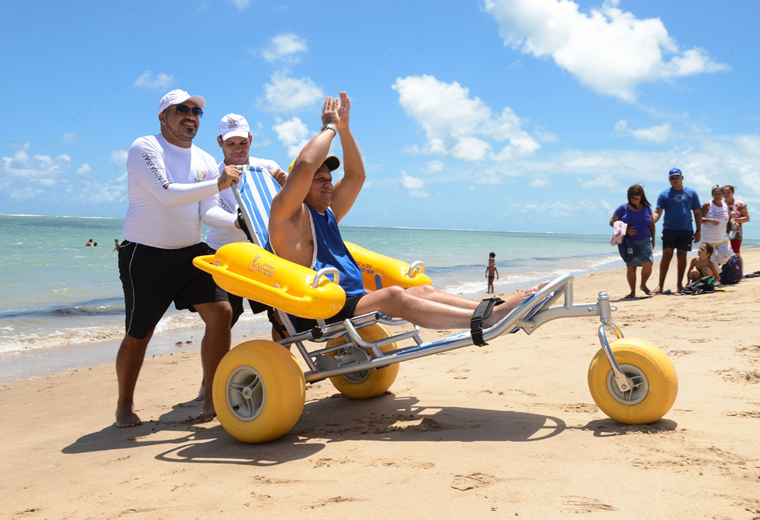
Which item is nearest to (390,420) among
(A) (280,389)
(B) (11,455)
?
(A) (280,389)

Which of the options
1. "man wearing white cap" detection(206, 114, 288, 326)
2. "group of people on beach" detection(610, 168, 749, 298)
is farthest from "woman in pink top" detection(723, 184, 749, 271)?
"man wearing white cap" detection(206, 114, 288, 326)

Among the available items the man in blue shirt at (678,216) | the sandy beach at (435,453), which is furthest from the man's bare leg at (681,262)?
the sandy beach at (435,453)

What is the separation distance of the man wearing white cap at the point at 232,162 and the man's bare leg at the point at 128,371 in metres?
0.64

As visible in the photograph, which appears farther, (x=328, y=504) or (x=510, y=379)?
(x=510, y=379)

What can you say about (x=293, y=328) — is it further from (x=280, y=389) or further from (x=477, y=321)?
(x=477, y=321)

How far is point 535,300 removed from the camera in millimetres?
2910

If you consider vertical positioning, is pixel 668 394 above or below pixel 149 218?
below

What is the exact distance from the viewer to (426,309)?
3.12 metres

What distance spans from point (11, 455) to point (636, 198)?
8090 millimetres

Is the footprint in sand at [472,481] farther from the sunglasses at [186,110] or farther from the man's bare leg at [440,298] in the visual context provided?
the sunglasses at [186,110]

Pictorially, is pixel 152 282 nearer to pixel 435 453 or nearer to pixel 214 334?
pixel 214 334

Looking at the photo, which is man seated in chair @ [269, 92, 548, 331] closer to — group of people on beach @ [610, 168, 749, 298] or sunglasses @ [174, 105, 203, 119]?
sunglasses @ [174, 105, 203, 119]

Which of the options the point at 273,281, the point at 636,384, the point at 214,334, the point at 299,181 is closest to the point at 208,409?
the point at 214,334

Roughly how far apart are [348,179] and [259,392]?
1.58m
